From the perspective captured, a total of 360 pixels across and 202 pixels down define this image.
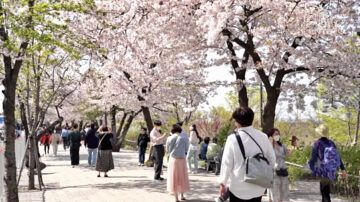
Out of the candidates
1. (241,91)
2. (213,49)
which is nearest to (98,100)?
(213,49)

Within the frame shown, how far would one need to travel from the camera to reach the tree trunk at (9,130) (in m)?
8.64

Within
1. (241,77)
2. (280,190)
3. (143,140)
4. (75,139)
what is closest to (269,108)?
(241,77)

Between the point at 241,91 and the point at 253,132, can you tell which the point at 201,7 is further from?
the point at 253,132

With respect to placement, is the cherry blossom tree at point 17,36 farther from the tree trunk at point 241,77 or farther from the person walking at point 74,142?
the person walking at point 74,142

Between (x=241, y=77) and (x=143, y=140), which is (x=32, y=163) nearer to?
(x=143, y=140)

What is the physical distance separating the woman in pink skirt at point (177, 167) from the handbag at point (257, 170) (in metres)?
4.90

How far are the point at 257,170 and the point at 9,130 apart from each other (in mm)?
5923

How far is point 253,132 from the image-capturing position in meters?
4.92

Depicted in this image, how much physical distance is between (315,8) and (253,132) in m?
8.34

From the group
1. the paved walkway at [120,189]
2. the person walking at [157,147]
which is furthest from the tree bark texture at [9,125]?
the person walking at [157,147]

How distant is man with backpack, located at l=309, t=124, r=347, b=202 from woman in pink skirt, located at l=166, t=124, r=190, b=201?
320 cm

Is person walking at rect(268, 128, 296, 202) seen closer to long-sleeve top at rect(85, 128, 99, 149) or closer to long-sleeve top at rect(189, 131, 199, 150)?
long-sleeve top at rect(189, 131, 199, 150)

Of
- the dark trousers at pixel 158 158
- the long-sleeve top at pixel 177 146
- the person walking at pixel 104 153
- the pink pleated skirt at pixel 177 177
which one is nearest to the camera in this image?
the pink pleated skirt at pixel 177 177

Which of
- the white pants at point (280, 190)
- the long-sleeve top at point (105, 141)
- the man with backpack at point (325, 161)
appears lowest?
the white pants at point (280, 190)
